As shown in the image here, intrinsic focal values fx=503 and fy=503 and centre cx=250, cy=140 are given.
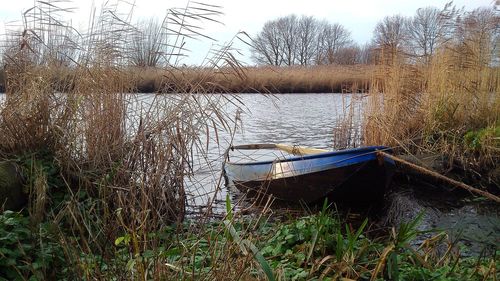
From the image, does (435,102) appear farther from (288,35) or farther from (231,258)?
(288,35)

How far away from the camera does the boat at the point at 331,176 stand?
6211 mm

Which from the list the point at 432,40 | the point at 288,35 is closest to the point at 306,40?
the point at 288,35

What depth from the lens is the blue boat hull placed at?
6219 mm

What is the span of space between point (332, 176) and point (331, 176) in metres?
0.01

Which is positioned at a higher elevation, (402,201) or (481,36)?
(481,36)

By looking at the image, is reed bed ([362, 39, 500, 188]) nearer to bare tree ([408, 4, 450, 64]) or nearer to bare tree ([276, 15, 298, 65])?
bare tree ([408, 4, 450, 64])

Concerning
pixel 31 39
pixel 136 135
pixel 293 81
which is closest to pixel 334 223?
pixel 136 135

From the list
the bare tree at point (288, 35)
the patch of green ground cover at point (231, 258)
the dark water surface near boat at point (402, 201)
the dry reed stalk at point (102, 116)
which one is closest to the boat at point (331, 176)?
the dark water surface near boat at point (402, 201)

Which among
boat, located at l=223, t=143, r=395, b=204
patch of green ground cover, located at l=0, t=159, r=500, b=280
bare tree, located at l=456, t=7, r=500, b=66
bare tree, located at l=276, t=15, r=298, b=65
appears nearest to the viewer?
patch of green ground cover, located at l=0, t=159, r=500, b=280

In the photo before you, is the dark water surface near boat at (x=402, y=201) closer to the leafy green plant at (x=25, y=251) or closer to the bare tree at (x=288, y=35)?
the leafy green plant at (x=25, y=251)

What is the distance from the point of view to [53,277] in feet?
9.56

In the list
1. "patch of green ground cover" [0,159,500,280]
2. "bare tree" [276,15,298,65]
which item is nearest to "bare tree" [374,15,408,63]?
"patch of green ground cover" [0,159,500,280]

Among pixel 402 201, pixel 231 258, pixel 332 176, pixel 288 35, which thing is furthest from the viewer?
pixel 288 35

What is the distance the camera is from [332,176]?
20.9 feet
